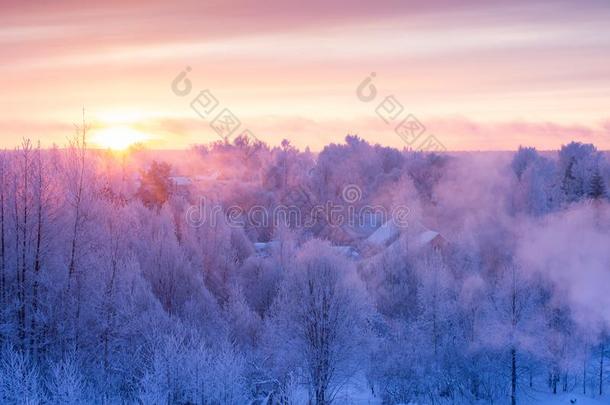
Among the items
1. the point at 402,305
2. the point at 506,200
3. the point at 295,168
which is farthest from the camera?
the point at 295,168

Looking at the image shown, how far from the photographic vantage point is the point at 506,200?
46281 mm

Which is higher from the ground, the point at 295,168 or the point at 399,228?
the point at 295,168

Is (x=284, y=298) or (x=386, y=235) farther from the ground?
(x=386, y=235)

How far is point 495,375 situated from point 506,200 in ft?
77.1

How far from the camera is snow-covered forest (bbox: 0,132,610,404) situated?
58.0ft

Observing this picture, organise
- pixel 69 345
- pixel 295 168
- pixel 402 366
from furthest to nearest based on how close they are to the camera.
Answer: pixel 295 168
pixel 402 366
pixel 69 345

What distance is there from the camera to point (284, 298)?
23828mm

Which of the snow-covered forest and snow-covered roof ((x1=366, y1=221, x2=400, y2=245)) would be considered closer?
the snow-covered forest

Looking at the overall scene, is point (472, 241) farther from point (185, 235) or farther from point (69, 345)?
point (69, 345)

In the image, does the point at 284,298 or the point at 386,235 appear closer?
the point at 284,298

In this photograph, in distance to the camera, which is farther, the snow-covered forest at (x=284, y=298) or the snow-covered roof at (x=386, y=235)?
the snow-covered roof at (x=386, y=235)

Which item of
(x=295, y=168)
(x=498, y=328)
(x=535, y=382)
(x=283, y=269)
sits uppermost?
(x=295, y=168)

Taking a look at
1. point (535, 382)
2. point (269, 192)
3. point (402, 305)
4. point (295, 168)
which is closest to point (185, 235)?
point (402, 305)

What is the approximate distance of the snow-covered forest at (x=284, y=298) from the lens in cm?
1767
